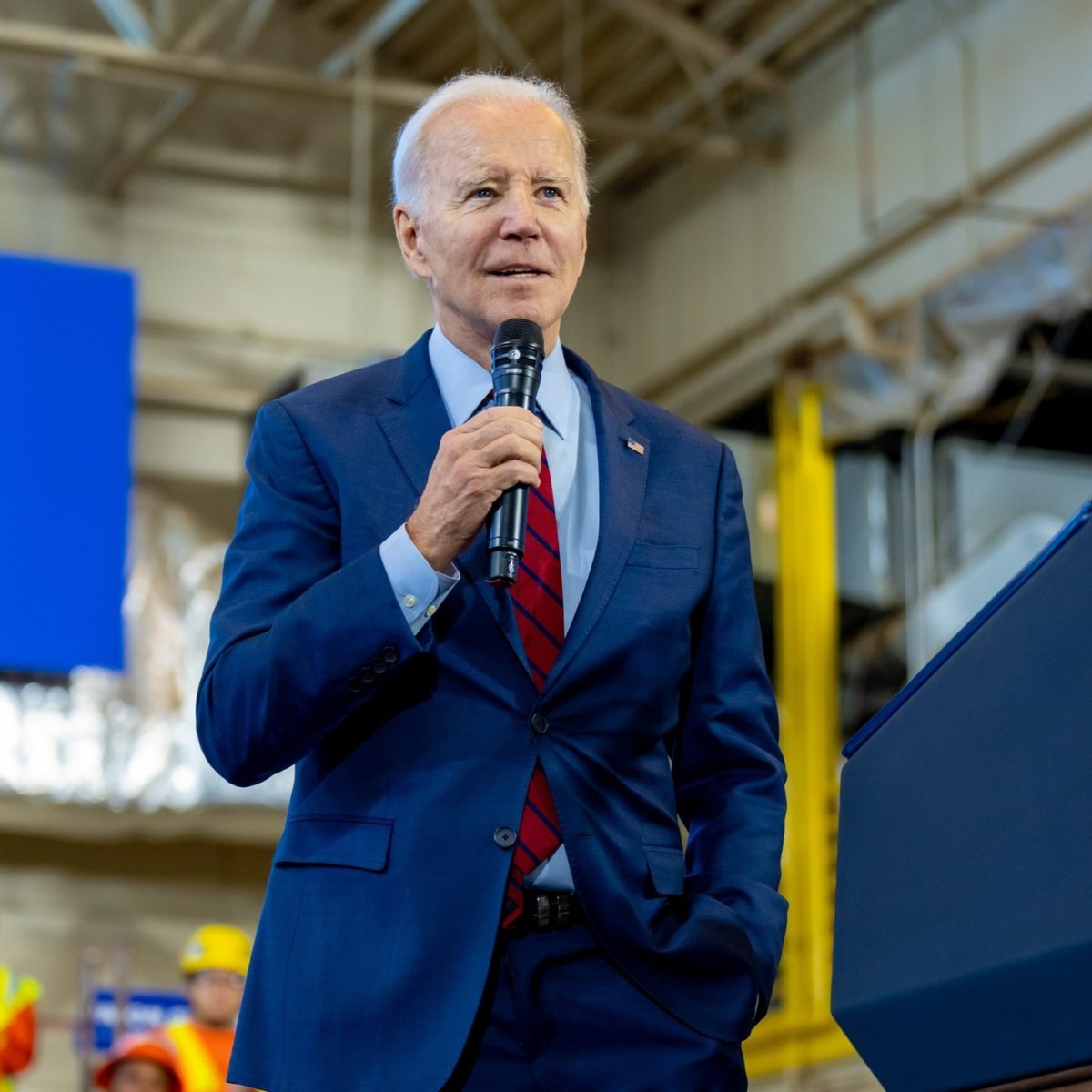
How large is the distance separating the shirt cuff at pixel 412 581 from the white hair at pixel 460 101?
0.40 meters

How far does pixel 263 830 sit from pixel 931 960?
9609 mm

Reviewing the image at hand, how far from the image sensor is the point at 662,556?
6.29 feet

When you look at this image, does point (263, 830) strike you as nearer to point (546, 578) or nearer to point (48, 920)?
point (48, 920)

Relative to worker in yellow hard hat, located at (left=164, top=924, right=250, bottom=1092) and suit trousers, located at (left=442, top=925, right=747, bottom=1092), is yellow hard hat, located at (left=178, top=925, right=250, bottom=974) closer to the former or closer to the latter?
worker in yellow hard hat, located at (left=164, top=924, right=250, bottom=1092)

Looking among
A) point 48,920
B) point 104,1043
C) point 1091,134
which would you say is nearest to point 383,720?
point 1091,134

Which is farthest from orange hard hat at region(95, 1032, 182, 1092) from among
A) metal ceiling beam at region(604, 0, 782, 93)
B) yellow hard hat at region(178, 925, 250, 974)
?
metal ceiling beam at region(604, 0, 782, 93)

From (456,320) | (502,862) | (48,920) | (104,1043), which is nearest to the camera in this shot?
(502,862)

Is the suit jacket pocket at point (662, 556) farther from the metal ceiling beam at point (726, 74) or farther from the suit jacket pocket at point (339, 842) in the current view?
the metal ceiling beam at point (726, 74)

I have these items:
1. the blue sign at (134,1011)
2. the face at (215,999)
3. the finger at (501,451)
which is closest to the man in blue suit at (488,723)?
the finger at (501,451)

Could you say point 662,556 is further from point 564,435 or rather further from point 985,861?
point 985,861

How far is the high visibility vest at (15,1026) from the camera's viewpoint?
6.66 m

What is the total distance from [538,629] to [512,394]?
0.66 feet

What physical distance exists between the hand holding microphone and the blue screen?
695 cm

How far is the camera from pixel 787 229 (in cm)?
1126
